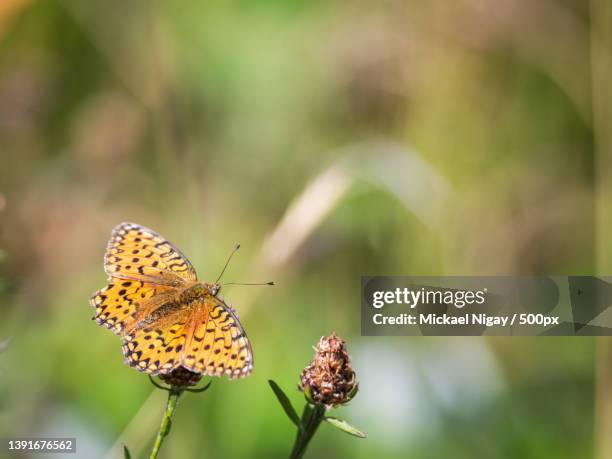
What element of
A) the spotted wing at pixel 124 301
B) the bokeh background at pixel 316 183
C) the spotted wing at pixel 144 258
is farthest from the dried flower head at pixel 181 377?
the bokeh background at pixel 316 183

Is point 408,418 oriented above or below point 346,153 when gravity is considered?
below

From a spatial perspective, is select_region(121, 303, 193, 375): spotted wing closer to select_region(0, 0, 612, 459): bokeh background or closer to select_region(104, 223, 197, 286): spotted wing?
select_region(104, 223, 197, 286): spotted wing

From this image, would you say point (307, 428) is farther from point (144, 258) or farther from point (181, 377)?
point (144, 258)

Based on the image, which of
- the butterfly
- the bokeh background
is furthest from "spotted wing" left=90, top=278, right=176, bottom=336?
the bokeh background

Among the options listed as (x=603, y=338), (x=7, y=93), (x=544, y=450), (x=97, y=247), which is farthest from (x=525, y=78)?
(x=7, y=93)

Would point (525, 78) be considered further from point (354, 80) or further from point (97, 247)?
point (97, 247)

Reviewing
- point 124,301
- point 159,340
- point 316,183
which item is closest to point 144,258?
point 124,301
